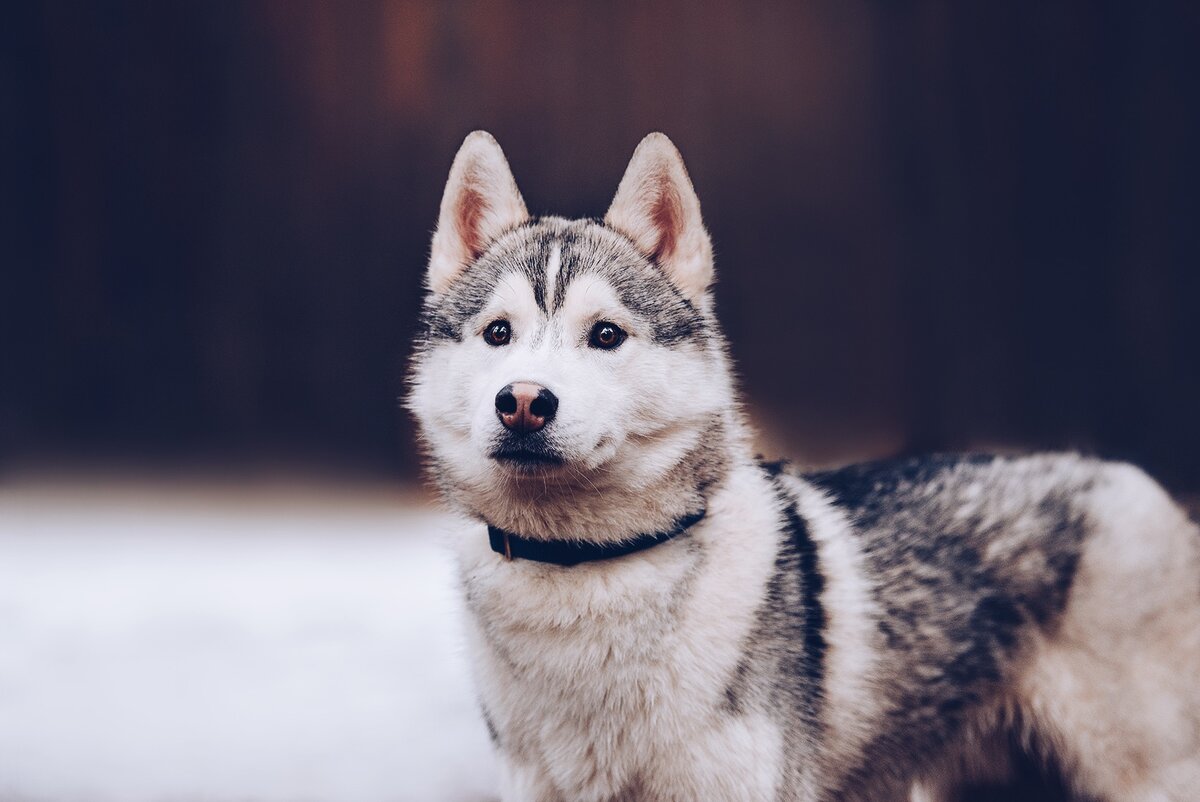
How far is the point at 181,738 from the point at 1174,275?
4532mm

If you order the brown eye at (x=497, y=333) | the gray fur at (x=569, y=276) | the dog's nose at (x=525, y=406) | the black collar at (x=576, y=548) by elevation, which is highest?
the gray fur at (x=569, y=276)

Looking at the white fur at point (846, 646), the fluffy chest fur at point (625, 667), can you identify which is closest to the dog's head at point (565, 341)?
the fluffy chest fur at point (625, 667)

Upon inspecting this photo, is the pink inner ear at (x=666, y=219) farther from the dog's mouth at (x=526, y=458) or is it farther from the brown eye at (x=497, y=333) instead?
the dog's mouth at (x=526, y=458)

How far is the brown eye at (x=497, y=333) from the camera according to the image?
2072 millimetres

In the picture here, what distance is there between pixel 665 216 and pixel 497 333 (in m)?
0.51

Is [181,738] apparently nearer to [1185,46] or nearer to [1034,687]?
[1034,687]

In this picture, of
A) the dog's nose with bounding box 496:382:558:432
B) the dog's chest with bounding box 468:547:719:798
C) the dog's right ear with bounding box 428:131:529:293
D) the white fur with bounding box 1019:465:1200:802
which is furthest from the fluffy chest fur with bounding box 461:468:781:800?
the white fur with bounding box 1019:465:1200:802

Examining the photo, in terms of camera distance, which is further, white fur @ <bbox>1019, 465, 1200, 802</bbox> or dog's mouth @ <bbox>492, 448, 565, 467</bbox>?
white fur @ <bbox>1019, 465, 1200, 802</bbox>

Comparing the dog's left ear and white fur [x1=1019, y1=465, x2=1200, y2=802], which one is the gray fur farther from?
white fur [x1=1019, y1=465, x2=1200, y2=802]

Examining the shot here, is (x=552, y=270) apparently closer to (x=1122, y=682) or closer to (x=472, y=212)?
(x=472, y=212)

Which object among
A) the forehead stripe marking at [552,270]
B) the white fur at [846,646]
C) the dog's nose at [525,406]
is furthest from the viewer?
the white fur at [846,646]

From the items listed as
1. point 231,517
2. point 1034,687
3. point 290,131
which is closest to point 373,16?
point 290,131

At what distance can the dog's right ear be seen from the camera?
226cm

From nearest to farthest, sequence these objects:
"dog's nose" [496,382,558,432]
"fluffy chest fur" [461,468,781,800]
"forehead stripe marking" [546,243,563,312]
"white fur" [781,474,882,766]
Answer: "dog's nose" [496,382,558,432] → "fluffy chest fur" [461,468,781,800] → "forehead stripe marking" [546,243,563,312] → "white fur" [781,474,882,766]
